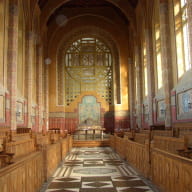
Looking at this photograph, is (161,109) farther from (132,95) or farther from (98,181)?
(98,181)

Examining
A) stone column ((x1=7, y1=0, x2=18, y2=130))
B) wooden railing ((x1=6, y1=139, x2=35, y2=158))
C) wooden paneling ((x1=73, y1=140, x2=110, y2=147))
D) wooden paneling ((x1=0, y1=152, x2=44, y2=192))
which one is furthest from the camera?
wooden paneling ((x1=73, y1=140, x2=110, y2=147))

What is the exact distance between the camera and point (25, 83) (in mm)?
20375

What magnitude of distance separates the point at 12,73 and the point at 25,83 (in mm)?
4478

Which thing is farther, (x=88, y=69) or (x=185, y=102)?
(x=88, y=69)

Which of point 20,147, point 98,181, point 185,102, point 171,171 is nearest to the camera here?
point 171,171

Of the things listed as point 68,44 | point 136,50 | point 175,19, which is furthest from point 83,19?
point 175,19

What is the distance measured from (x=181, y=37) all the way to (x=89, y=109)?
567 inches

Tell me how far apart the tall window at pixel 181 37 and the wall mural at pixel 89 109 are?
13.4 meters

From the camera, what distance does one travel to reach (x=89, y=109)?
27812mm

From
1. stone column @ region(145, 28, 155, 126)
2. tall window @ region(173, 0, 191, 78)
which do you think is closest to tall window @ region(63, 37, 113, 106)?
stone column @ region(145, 28, 155, 126)

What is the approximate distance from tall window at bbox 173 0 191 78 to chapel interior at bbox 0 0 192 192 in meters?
0.06

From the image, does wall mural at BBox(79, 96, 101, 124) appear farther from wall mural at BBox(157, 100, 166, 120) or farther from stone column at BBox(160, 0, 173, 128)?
stone column at BBox(160, 0, 173, 128)

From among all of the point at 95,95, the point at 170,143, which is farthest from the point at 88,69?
the point at 170,143

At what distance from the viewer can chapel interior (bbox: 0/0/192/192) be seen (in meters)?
6.59
